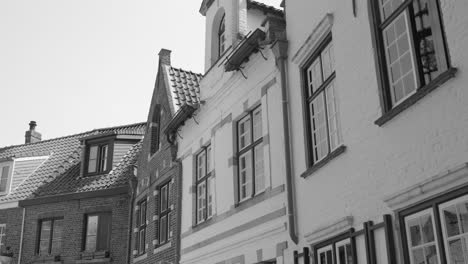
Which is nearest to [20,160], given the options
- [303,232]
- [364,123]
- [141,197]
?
[141,197]

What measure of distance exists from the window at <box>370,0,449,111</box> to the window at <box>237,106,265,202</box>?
186 inches

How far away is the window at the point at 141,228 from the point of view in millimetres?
19031

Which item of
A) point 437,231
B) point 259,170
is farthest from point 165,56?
point 437,231

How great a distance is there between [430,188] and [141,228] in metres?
14.6

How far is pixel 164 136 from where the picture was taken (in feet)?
59.2

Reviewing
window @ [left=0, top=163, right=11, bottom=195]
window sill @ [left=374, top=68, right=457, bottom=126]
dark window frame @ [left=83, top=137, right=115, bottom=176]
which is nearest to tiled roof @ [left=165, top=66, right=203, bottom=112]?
dark window frame @ [left=83, top=137, right=115, bottom=176]

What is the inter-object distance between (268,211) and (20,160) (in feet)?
64.7

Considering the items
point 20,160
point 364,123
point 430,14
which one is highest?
point 20,160

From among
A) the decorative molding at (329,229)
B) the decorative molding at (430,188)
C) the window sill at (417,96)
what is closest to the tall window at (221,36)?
the decorative molding at (329,229)

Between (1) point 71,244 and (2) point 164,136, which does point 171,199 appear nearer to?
(2) point 164,136

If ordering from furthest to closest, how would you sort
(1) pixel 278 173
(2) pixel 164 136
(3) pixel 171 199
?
1. (2) pixel 164 136
2. (3) pixel 171 199
3. (1) pixel 278 173

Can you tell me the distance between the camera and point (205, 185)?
14492 mm

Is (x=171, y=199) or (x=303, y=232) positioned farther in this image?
(x=171, y=199)

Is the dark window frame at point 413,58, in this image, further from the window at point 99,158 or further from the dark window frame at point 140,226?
the window at point 99,158
